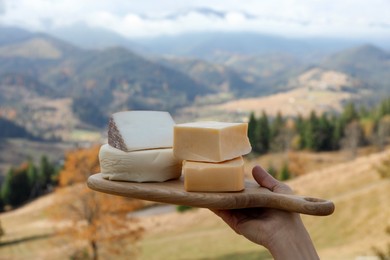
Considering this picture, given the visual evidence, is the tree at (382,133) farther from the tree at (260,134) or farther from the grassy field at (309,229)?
the grassy field at (309,229)

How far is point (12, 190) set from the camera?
6419cm

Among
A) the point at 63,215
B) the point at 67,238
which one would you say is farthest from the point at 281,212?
the point at 67,238

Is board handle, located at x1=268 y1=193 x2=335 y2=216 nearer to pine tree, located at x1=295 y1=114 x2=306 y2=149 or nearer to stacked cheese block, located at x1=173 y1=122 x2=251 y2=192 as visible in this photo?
stacked cheese block, located at x1=173 y1=122 x2=251 y2=192

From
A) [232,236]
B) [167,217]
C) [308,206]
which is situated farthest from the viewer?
[167,217]

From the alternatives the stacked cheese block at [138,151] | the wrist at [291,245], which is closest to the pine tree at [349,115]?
the stacked cheese block at [138,151]

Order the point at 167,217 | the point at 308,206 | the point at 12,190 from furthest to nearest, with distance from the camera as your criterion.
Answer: the point at 12,190
the point at 167,217
the point at 308,206

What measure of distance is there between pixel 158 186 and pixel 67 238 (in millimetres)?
22808

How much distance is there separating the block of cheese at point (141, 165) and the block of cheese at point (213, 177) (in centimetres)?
30

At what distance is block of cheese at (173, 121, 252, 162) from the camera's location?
376 cm

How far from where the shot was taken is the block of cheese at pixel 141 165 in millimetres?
3963

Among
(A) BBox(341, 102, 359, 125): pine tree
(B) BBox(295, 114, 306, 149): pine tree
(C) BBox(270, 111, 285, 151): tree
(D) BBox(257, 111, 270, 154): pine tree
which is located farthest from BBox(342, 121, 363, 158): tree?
(D) BBox(257, 111, 270, 154): pine tree

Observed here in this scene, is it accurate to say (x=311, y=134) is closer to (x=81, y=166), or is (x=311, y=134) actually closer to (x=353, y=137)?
(x=353, y=137)

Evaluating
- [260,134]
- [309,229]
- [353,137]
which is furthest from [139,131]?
[260,134]

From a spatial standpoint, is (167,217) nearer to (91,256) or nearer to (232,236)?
(232,236)
